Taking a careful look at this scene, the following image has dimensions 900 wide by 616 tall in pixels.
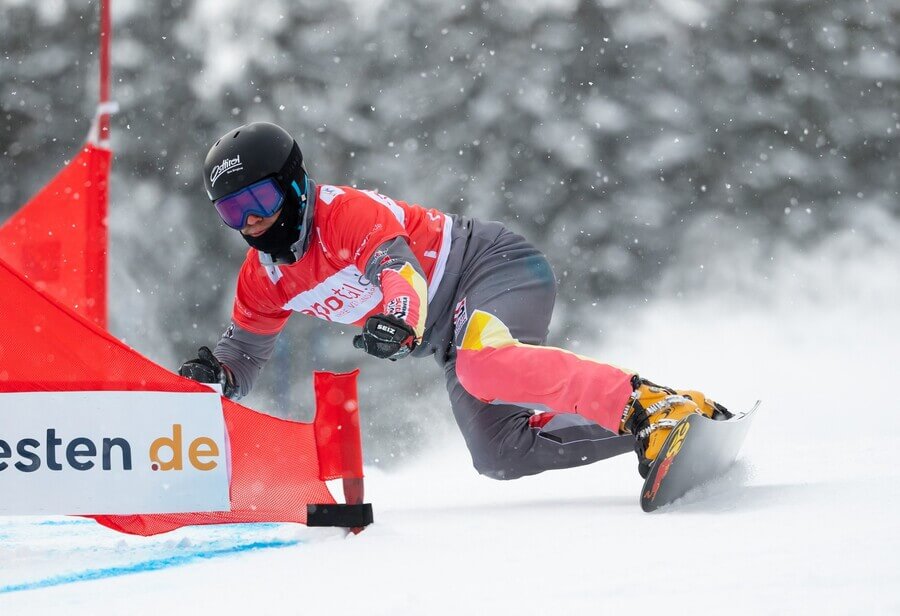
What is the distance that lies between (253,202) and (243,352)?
747 millimetres

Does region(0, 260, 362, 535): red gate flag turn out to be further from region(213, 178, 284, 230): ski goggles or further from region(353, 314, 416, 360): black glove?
region(213, 178, 284, 230): ski goggles

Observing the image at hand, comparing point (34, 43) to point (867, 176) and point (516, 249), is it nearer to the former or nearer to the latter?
point (867, 176)

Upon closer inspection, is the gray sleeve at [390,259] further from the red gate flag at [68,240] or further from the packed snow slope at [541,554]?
the red gate flag at [68,240]

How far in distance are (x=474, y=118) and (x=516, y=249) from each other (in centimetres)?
966

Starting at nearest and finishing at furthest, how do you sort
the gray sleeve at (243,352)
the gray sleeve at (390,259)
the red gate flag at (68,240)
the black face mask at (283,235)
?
the gray sleeve at (390,259)
the black face mask at (283,235)
the gray sleeve at (243,352)
the red gate flag at (68,240)

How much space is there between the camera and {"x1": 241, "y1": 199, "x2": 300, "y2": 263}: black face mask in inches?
118

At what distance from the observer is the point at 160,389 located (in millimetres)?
2383

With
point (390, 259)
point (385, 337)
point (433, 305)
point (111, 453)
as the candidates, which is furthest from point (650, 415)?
point (111, 453)

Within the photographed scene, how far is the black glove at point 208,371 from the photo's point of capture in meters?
3.17

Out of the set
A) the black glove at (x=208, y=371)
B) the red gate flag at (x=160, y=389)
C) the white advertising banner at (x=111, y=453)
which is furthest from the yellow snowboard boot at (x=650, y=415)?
the black glove at (x=208, y=371)

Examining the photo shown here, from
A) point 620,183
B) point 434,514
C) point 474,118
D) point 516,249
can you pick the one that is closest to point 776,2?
point 620,183

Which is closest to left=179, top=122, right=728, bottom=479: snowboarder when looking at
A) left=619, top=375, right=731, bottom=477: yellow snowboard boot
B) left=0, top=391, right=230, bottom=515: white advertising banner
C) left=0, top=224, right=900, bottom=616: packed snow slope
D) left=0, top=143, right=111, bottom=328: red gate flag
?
left=619, top=375, right=731, bottom=477: yellow snowboard boot

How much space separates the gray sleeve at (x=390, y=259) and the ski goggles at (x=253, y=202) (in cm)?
35

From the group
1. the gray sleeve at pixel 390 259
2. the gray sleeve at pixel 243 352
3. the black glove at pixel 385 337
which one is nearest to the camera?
the black glove at pixel 385 337
